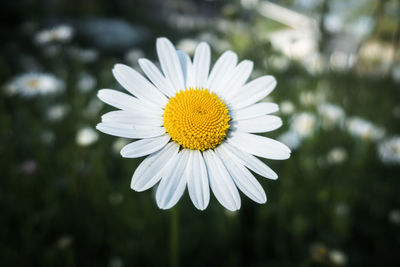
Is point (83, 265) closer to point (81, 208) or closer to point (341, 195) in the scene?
point (81, 208)

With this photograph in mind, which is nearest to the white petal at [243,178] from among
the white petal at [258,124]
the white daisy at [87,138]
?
the white petal at [258,124]

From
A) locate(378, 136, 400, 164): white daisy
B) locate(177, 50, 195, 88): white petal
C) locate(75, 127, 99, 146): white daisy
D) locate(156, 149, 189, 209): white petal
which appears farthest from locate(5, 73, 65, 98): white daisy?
locate(378, 136, 400, 164): white daisy

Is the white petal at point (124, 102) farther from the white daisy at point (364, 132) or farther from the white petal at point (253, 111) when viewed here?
the white daisy at point (364, 132)

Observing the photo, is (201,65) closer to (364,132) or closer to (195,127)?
(195,127)

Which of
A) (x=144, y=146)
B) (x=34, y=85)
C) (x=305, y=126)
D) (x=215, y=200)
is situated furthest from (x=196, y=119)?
(x=34, y=85)

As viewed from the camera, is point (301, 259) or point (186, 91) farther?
point (301, 259)

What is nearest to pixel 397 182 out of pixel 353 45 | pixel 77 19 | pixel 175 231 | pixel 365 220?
pixel 365 220
